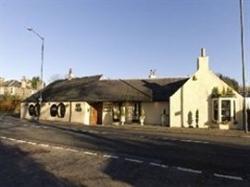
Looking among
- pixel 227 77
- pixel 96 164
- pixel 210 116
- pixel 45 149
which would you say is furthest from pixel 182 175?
pixel 227 77

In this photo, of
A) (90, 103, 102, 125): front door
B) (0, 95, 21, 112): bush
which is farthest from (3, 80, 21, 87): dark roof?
(90, 103, 102, 125): front door

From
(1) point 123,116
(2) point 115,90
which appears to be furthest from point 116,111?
(2) point 115,90

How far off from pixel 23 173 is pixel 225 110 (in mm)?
26182

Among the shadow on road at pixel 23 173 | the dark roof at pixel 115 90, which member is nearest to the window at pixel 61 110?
the dark roof at pixel 115 90

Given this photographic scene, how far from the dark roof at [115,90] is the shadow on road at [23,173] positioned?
25.6 m

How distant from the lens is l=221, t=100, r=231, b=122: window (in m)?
35.3

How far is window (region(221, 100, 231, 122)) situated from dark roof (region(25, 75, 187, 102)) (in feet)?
18.6

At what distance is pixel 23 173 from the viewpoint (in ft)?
39.0

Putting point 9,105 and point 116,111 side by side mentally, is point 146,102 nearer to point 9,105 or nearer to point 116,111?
point 116,111

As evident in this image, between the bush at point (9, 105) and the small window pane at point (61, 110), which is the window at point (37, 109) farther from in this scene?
the bush at point (9, 105)

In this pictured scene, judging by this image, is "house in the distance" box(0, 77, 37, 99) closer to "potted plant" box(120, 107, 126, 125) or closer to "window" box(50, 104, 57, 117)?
"window" box(50, 104, 57, 117)

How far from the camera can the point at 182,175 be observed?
11.4 metres

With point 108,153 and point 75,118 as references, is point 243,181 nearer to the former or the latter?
point 108,153

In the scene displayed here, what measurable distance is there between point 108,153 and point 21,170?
4.28 metres
